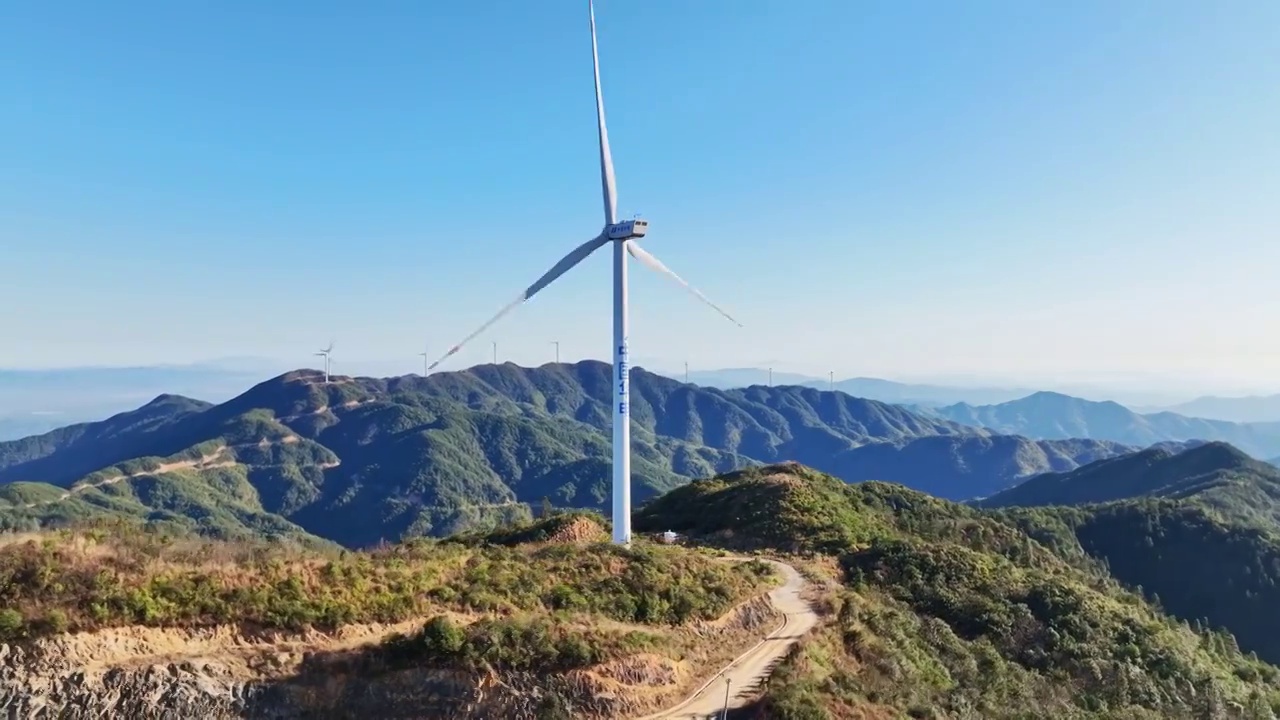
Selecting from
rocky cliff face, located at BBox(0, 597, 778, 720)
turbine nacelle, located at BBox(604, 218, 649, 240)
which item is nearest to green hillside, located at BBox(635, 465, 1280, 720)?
rocky cliff face, located at BBox(0, 597, 778, 720)

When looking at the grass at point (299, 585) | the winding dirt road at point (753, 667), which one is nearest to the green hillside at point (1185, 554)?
the winding dirt road at point (753, 667)

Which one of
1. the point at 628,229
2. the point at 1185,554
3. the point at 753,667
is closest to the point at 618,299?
the point at 628,229

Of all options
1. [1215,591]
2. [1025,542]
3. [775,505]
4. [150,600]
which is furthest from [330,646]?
[1215,591]

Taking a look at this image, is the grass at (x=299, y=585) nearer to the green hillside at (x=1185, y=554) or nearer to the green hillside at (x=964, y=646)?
the green hillside at (x=964, y=646)

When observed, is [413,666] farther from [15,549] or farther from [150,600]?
[15,549]

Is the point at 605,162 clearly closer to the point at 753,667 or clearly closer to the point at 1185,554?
the point at 753,667
